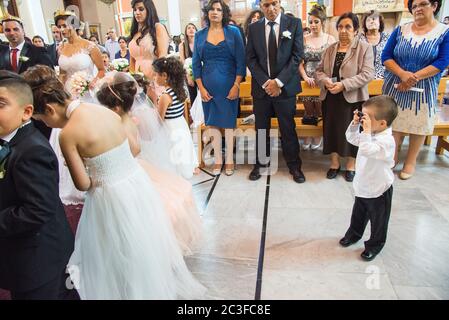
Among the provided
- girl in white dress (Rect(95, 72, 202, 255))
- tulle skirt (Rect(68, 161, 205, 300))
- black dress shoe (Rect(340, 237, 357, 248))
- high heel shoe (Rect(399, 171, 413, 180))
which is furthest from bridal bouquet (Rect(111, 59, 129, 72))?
high heel shoe (Rect(399, 171, 413, 180))

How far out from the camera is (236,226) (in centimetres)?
254

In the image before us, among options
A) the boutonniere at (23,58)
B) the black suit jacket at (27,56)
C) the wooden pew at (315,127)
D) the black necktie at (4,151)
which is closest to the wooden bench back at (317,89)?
the wooden pew at (315,127)

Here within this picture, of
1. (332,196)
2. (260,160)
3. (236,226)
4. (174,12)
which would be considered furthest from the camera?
(174,12)

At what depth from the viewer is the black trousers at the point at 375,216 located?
6.62 feet

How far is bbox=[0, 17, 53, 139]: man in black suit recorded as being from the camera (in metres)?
3.12

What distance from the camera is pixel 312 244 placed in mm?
2301

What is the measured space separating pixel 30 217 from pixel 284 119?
2412mm

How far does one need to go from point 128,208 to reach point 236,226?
1204 mm

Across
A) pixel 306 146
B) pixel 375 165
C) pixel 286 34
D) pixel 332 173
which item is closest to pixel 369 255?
pixel 375 165

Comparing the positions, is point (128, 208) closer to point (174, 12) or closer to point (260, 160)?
point (260, 160)

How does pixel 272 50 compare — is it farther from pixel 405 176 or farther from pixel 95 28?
pixel 95 28

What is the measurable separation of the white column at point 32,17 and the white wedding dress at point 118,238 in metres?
7.90

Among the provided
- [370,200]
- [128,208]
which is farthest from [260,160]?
[128,208]

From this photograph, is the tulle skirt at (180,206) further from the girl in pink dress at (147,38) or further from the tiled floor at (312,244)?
the girl in pink dress at (147,38)
